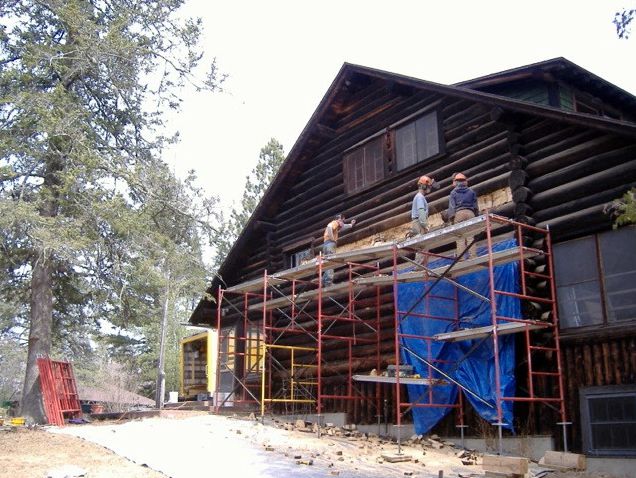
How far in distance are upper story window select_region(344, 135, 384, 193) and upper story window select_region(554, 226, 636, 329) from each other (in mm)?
5788

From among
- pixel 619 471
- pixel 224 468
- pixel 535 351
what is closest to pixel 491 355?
pixel 535 351

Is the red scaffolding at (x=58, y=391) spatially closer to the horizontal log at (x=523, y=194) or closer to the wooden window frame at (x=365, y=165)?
the wooden window frame at (x=365, y=165)

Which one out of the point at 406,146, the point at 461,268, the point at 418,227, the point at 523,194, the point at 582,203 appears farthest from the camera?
the point at 406,146

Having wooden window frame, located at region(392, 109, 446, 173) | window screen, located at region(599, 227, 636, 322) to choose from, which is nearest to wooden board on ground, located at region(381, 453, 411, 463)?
window screen, located at region(599, 227, 636, 322)

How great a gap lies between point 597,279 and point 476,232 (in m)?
2.23

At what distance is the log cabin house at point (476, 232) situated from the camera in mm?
10789

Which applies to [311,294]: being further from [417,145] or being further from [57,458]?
[57,458]

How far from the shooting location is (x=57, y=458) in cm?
1070

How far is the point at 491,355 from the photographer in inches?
475

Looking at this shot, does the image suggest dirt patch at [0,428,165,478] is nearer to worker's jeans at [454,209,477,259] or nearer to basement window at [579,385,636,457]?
basement window at [579,385,636,457]

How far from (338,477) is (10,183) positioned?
14577 millimetres

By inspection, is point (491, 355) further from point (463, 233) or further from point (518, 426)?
point (463, 233)

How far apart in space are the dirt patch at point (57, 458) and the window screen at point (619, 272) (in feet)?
24.1

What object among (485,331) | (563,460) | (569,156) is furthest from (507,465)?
(569,156)
